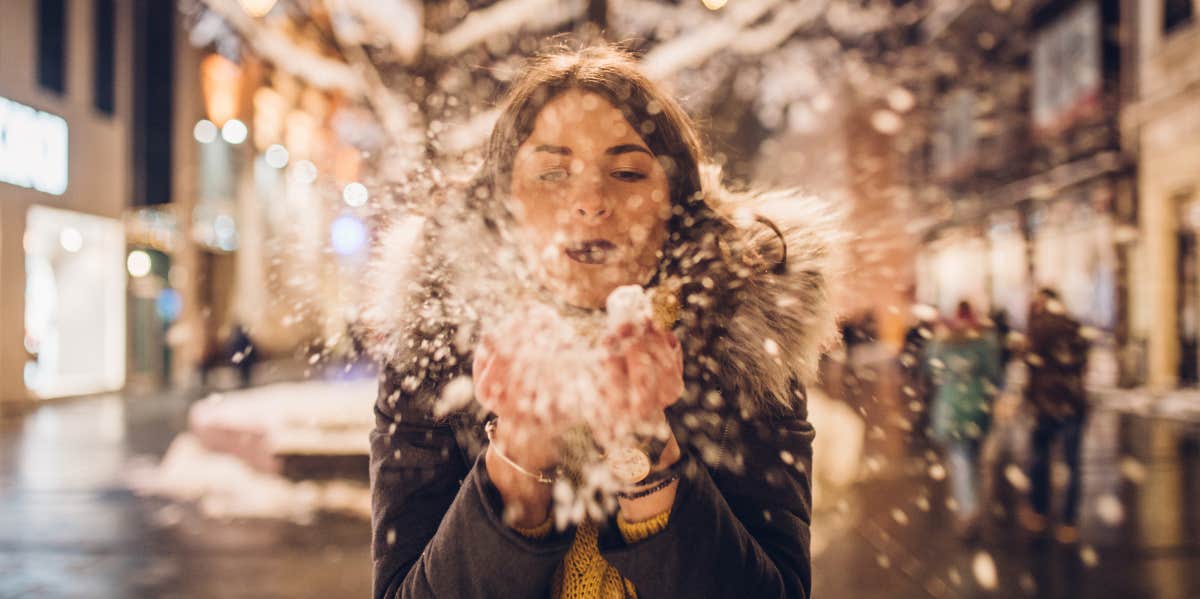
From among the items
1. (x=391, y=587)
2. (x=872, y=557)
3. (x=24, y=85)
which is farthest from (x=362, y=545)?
(x=24, y=85)

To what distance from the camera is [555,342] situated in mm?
1029

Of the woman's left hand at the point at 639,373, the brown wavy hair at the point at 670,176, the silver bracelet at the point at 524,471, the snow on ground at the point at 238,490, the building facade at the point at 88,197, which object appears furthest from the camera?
the building facade at the point at 88,197

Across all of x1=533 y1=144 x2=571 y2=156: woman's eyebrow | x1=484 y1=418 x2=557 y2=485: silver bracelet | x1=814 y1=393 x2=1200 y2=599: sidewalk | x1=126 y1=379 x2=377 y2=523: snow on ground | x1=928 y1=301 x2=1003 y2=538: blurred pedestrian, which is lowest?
x1=814 y1=393 x2=1200 y2=599: sidewalk

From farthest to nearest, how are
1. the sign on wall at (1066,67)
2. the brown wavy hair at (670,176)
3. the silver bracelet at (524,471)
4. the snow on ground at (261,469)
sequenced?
the sign on wall at (1066,67) → the snow on ground at (261,469) → the brown wavy hair at (670,176) → the silver bracelet at (524,471)

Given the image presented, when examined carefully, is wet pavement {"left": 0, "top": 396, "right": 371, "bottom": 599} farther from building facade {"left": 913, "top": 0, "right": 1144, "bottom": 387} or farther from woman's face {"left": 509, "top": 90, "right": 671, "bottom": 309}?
building facade {"left": 913, "top": 0, "right": 1144, "bottom": 387}

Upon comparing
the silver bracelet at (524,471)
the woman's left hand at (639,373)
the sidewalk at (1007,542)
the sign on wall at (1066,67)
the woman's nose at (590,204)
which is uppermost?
the sign on wall at (1066,67)

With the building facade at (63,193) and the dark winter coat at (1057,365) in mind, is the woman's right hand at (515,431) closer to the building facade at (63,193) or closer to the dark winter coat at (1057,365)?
the dark winter coat at (1057,365)

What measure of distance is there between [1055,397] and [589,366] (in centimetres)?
605

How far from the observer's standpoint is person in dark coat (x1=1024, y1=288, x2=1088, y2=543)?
230 inches

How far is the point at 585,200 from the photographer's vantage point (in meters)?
1.25

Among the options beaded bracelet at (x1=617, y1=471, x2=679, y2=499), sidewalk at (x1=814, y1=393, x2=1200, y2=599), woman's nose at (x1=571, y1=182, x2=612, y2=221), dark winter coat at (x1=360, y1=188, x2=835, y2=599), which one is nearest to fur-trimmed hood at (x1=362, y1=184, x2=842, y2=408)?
dark winter coat at (x1=360, y1=188, x2=835, y2=599)

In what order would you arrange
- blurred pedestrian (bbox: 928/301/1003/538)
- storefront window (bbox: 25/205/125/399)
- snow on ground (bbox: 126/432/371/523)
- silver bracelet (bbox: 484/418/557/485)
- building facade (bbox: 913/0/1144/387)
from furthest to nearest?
building facade (bbox: 913/0/1144/387), storefront window (bbox: 25/205/125/399), snow on ground (bbox: 126/432/371/523), blurred pedestrian (bbox: 928/301/1003/538), silver bracelet (bbox: 484/418/557/485)

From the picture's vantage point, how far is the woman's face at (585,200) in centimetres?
126

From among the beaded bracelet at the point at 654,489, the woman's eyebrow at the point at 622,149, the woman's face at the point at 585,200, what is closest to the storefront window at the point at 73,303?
the woman's face at the point at 585,200
